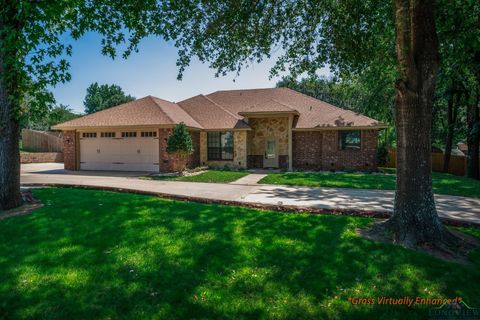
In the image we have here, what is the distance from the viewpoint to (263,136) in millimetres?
19641

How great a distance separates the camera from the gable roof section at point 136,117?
1734 cm

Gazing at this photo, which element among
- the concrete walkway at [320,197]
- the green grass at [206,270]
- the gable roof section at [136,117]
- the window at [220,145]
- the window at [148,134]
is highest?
the gable roof section at [136,117]

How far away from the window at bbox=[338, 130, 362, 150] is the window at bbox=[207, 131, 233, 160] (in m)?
6.98

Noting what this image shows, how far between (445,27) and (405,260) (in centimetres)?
660

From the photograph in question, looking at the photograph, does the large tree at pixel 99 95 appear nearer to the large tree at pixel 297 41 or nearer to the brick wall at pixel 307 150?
the brick wall at pixel 307 150

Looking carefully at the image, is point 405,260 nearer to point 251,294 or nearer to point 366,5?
point 251,294

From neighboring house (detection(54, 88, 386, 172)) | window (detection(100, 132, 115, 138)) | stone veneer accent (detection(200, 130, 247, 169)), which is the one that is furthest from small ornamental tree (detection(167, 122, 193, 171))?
window (detection(100, 132, 115, 138))

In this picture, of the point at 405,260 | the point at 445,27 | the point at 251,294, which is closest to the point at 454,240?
the point at 405,260

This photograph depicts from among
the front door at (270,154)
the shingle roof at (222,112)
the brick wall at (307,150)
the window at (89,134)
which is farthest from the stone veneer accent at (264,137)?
the window at (89,134)

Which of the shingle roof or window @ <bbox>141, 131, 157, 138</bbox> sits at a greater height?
the shingle roof

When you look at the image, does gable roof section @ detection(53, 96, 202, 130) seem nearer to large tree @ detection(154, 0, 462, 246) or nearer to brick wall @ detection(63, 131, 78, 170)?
brick wall @ detection(63, 131, 78, 170)

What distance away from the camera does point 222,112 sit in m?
21.0

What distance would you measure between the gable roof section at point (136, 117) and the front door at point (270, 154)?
4.73m

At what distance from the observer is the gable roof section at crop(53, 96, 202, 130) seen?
1734 cm
